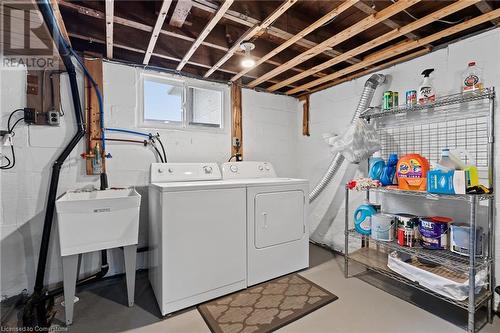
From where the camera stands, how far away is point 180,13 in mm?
1682

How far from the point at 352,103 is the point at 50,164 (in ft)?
10.5

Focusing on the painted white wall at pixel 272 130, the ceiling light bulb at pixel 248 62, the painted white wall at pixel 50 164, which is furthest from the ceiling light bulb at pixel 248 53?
the painted white wall at pixel 50 164

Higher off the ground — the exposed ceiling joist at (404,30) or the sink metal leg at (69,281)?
the exposed ceiling joist at (404,30)

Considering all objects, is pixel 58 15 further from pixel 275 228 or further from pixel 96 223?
pixel 275 228

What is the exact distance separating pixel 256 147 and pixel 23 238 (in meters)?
2.54

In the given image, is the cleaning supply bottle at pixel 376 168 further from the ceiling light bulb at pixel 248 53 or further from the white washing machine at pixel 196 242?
the ceiling light bulb at pixel 248 53

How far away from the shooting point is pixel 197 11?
1833 millimetres

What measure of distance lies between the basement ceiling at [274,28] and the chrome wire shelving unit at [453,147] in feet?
1.81

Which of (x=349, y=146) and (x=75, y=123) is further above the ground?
(x=75, y=123)

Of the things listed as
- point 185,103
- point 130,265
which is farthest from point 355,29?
point 130,265

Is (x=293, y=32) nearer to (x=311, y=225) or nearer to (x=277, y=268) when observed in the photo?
(x=277, y=268)

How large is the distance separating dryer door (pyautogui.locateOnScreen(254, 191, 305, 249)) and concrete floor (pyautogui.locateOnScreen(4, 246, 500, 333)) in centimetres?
60

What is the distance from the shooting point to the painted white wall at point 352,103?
5.95 feet

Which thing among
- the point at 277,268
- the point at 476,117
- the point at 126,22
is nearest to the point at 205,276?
the point at 277,268
